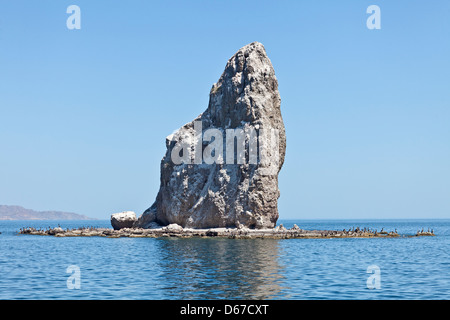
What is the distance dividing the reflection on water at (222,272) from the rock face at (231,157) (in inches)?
1106

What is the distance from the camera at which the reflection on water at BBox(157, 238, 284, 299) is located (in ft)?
101

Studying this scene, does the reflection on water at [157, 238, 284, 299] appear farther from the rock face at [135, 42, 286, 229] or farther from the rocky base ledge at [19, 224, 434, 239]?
the rock face at [135, 42, 286, 229]

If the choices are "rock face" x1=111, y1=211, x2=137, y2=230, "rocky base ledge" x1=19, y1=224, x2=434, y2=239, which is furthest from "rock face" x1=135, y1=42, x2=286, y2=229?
"rocky base ledge" x1=19, y1=224, x2=434, y2=239

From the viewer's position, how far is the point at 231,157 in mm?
92500

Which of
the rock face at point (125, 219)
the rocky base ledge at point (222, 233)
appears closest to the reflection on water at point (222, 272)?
the rocky base ledge at point (222, 233)

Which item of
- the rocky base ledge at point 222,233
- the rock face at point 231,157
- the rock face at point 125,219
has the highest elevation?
the rock face at point 231,157

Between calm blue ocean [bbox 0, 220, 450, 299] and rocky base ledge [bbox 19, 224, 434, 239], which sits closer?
calm blue ocean [bbox 0, 220, 450, 299]

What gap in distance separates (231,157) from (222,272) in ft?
175

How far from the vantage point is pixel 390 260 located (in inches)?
2028

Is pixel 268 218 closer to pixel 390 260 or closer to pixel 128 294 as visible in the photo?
pixel 390 260

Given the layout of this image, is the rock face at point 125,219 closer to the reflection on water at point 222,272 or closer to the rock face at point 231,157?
the rock face at point 231,157

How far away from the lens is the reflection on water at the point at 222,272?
30.7 m

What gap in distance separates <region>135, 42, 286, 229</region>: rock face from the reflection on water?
92.1 feet
